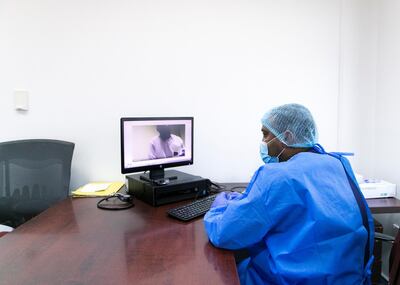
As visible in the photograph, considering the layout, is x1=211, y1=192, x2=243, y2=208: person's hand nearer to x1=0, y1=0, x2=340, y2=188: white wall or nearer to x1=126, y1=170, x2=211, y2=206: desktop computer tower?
x1=126, y1=170, x2=211, y2=206: desktop computer tower

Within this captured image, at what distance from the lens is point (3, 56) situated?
2037 millimetres

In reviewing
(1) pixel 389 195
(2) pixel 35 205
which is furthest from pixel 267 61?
(2) pixel 35 205

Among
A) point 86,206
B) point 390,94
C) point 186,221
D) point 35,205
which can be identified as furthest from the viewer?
point 390,94

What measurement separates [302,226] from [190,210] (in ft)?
1.94

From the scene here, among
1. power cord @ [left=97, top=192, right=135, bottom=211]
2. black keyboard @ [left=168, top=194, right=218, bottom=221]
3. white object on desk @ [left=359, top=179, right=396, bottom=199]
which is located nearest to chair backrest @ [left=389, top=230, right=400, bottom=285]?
white object on desk @ [left=359, top=179, right=396, bottom=199]

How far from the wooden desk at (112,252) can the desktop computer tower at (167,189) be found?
0.13 m

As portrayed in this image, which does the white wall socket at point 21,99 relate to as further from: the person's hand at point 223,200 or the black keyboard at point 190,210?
the person's hand at point 223,200

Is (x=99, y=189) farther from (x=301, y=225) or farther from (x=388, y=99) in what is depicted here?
(x=388, y=99)

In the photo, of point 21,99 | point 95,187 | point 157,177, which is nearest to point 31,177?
point 95,187

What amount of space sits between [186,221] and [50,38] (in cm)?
163

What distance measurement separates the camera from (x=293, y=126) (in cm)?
129

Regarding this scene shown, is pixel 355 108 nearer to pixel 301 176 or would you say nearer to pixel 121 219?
pixel 301 176

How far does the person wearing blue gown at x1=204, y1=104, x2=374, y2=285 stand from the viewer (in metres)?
0.99

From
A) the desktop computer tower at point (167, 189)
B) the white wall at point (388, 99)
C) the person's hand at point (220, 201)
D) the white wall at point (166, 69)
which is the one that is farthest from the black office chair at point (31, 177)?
the white wall at point (388, 99)
